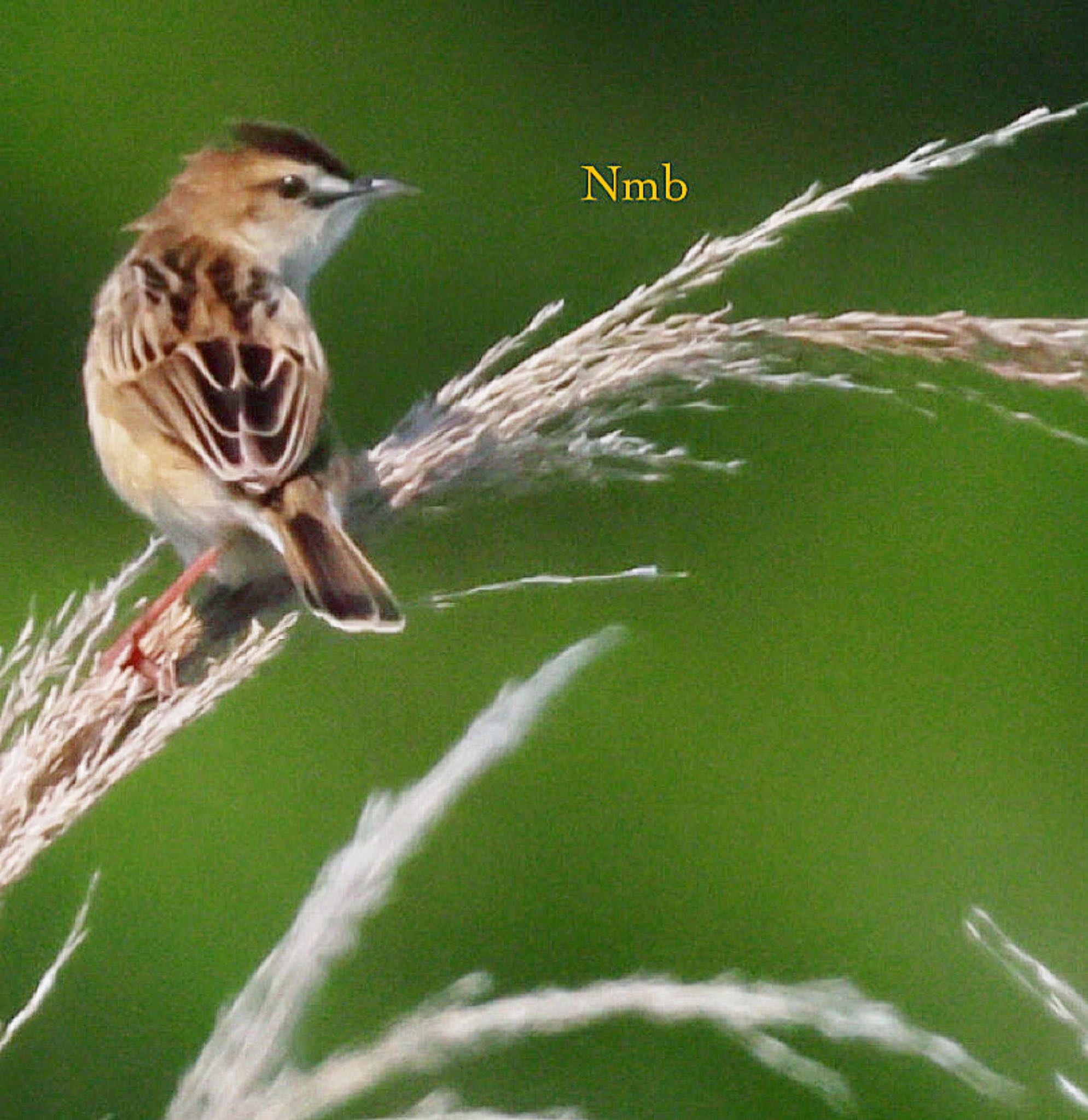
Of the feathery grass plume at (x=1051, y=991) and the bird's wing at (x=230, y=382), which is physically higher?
the feathery grass plume at (x=1051, y=991)

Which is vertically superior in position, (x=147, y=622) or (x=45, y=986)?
(x=45, y=986)

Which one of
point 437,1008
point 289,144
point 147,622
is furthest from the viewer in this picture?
point 289,144

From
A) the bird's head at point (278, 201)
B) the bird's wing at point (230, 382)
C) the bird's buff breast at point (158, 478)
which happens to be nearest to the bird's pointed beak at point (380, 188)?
the bird's head at point (278, 201)

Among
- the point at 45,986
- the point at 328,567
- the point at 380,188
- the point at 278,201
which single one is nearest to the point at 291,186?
the point at 278,201

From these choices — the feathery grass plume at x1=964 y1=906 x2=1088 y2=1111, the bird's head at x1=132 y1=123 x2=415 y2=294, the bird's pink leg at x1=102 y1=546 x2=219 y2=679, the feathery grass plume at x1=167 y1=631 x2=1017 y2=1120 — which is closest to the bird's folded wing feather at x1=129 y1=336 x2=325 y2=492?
the bird's pink leg at x1=102 y1=546 x2=219 y2=679

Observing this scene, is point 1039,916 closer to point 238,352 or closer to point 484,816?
point 484,816

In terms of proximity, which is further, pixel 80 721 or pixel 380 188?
pixel 380 188

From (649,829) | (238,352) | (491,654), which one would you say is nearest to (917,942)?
(649,829)

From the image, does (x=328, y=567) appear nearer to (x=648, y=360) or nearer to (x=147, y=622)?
(x=147, y=622)

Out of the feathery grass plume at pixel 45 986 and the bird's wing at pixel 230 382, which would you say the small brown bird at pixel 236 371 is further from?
the feathery grass plume at pixel 45 986
